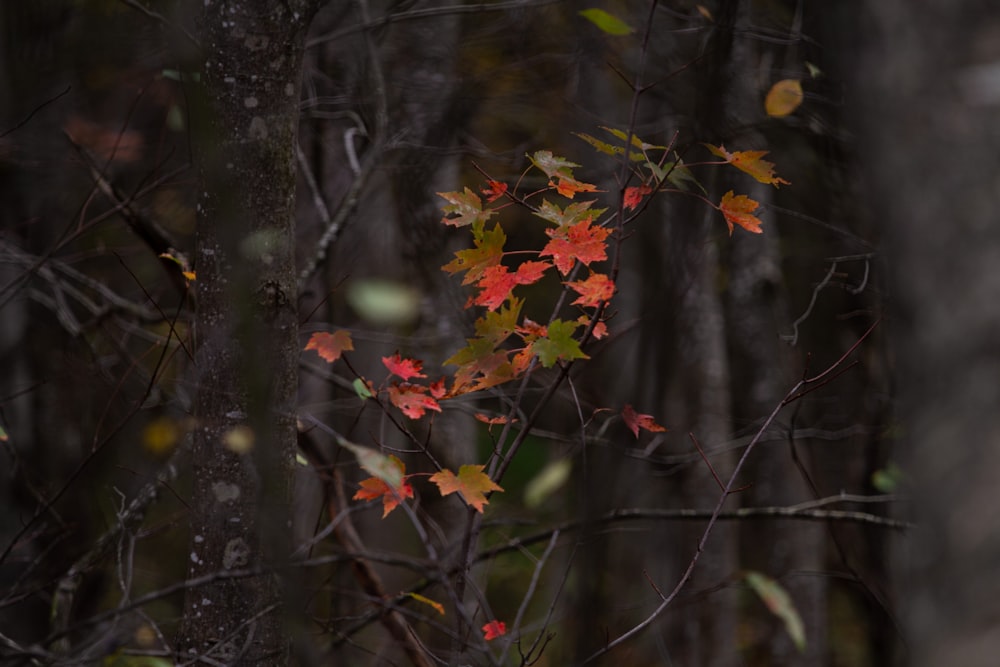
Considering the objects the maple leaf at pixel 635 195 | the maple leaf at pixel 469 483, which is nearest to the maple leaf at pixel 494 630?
the maple leaf at pixel 469 483

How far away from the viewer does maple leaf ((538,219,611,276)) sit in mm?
2297

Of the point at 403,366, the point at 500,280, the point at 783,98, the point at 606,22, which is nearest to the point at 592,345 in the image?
the point at 783,98

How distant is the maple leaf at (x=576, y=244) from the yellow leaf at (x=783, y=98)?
5.58 feet

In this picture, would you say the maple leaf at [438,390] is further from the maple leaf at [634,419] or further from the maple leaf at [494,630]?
the maple leaf at [494,630]

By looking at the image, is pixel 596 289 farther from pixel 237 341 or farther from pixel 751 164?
pixel 237 341

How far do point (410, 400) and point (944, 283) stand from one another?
1.63 metres

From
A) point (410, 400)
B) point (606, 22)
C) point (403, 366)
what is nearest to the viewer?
point (606, 22)

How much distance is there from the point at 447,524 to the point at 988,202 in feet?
13.8

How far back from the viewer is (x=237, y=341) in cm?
211

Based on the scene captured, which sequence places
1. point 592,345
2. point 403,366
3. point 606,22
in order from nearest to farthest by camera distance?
point 606,22, point 403,366, point 592,345

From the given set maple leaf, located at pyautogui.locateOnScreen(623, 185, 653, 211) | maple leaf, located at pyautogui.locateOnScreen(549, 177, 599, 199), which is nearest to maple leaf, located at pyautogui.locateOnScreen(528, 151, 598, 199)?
maple leaf, located at pyautogui.locateOnScreen(549, 177, 599, 199)

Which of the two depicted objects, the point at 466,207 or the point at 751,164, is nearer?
the point at 751,164

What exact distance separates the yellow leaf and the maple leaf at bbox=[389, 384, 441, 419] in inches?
83.2

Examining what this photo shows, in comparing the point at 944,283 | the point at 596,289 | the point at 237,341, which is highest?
the point at 944,283
